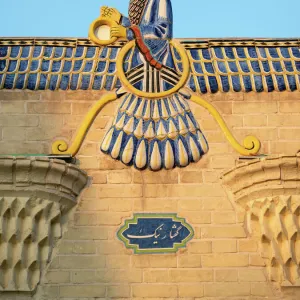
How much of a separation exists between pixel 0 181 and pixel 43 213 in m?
0.63

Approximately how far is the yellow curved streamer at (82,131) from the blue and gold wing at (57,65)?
0.58 ft

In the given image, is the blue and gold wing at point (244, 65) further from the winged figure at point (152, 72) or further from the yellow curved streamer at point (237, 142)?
the yellow curved streamer at point (237, 142)

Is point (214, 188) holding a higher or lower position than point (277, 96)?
lower

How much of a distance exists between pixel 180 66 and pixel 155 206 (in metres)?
1.95

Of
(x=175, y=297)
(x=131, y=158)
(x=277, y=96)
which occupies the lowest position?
(x=175, y=297)

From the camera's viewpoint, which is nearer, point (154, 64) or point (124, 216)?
point (124, 216)

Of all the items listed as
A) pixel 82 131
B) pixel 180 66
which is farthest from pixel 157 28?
pixel 82 131

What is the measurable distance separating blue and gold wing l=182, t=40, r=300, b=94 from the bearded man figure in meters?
0.28

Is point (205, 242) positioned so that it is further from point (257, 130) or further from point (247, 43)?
point (247, 43)

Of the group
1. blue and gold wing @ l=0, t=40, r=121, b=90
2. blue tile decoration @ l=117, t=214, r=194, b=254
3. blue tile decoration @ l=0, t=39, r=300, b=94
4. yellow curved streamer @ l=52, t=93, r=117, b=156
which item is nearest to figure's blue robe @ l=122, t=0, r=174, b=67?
blue tile decoration @ l=0, t=39, r=300, b=94

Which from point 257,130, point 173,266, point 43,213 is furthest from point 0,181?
point 257,130

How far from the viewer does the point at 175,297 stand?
11.6 m

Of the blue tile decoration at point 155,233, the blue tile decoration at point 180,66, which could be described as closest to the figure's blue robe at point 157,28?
the blue tile decoration at point 180,66

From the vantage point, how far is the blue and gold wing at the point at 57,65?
12.7 metres
